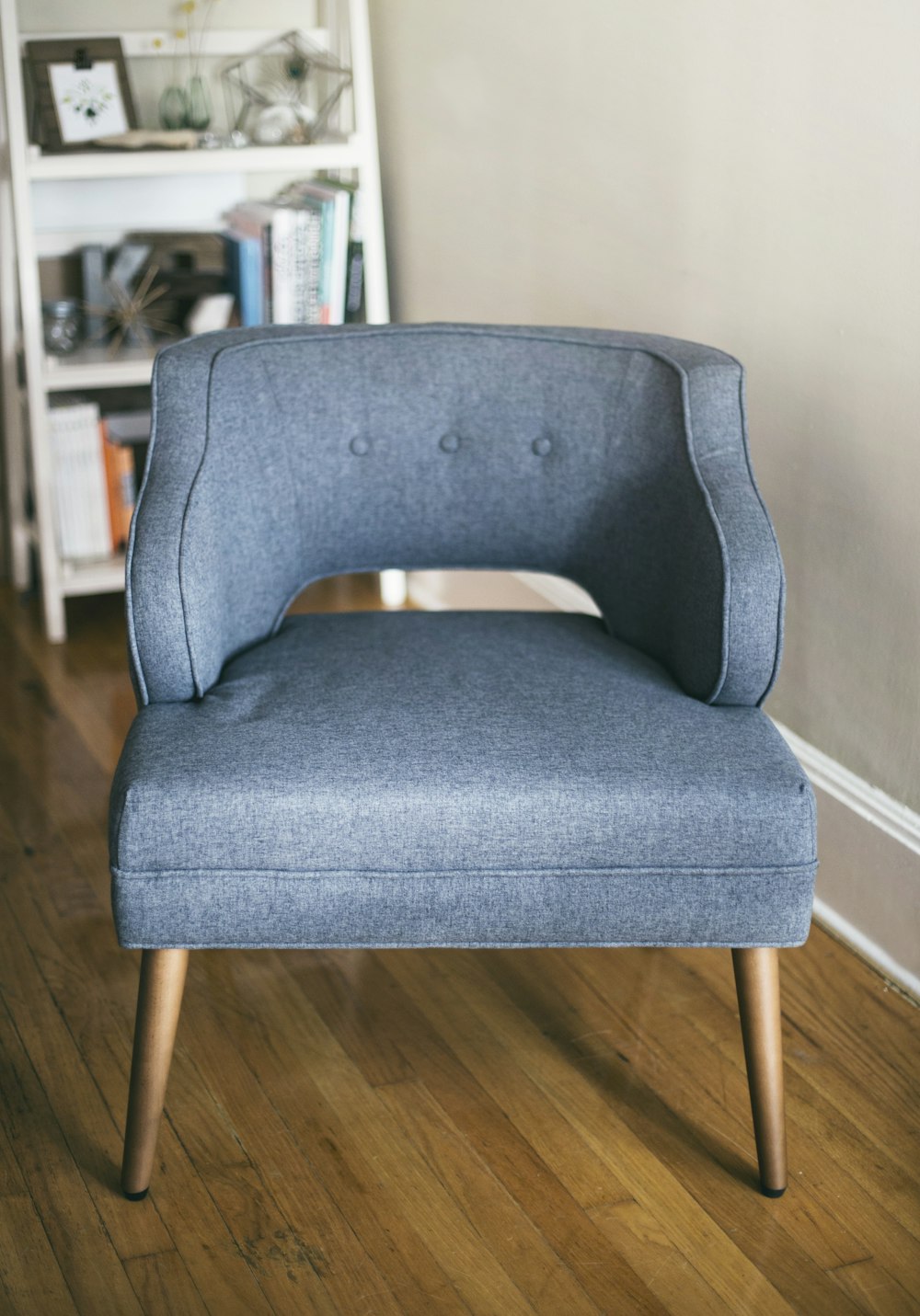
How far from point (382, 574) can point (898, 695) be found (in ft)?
4.97

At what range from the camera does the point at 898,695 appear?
5.56ft

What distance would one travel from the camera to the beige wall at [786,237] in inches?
63.2

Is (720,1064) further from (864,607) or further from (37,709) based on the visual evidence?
(37,709)

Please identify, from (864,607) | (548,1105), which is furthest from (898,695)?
(548,1105)

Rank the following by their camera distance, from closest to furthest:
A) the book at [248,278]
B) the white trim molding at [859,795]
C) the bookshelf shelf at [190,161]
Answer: the white trim molding at [859,795]
the bookshelf shelf at [190,161]
the book at [248,278]

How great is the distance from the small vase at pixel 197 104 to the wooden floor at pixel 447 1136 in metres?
1.65

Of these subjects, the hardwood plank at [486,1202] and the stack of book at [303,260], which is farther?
the stack of book at [303,260]

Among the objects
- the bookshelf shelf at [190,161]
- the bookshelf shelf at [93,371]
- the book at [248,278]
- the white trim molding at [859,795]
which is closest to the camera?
the white trim molding at [859,795]

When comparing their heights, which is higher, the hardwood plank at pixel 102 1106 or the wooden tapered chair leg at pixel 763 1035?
the wooden tapered chair leg at pixel 763 1035

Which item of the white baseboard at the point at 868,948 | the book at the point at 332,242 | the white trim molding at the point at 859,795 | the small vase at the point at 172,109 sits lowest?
the white baseboard at the point at 868,948

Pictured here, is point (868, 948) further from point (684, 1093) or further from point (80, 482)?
point (80, 482)

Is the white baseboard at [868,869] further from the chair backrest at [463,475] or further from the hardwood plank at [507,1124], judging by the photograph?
the hardwood plank at [507,1124]

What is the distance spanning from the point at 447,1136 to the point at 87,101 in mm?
2126

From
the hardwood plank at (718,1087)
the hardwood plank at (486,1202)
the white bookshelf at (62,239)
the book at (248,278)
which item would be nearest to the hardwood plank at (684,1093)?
the hardwood plank at (718,1087)
